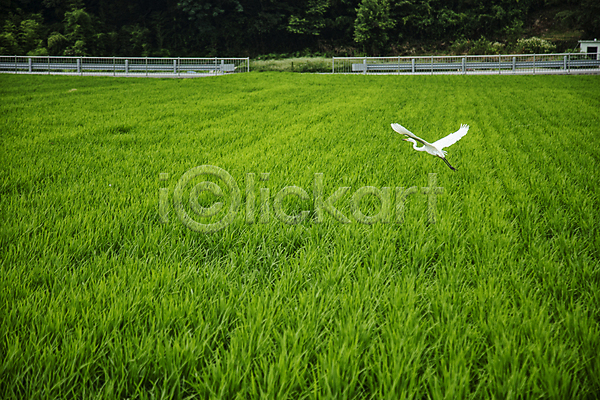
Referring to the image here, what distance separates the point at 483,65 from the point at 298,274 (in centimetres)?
2577

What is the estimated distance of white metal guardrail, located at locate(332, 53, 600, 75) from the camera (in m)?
20.5

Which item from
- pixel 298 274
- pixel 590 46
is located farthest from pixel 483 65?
pixel 298 274

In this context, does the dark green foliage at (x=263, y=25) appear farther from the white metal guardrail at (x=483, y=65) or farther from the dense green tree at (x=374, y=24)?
the white metal guardrail at (x=483, y=65)

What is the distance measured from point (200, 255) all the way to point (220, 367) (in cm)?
86

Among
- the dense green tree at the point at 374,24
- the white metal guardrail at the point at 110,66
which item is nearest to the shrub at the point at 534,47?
the dense green tree at the point at 374,24

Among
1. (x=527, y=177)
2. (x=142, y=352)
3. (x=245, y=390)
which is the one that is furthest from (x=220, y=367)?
(x=527, y=177)

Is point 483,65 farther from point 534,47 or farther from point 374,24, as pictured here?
point 374,24

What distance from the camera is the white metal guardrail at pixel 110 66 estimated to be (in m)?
21.0

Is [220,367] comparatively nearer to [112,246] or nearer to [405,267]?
[405,267]

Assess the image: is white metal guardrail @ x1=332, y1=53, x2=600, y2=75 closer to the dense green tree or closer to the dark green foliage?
the dark green foliage

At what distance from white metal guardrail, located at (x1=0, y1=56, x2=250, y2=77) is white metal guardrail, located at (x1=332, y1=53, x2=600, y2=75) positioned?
908 centimetres

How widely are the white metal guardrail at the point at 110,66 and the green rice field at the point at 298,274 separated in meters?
19.4
